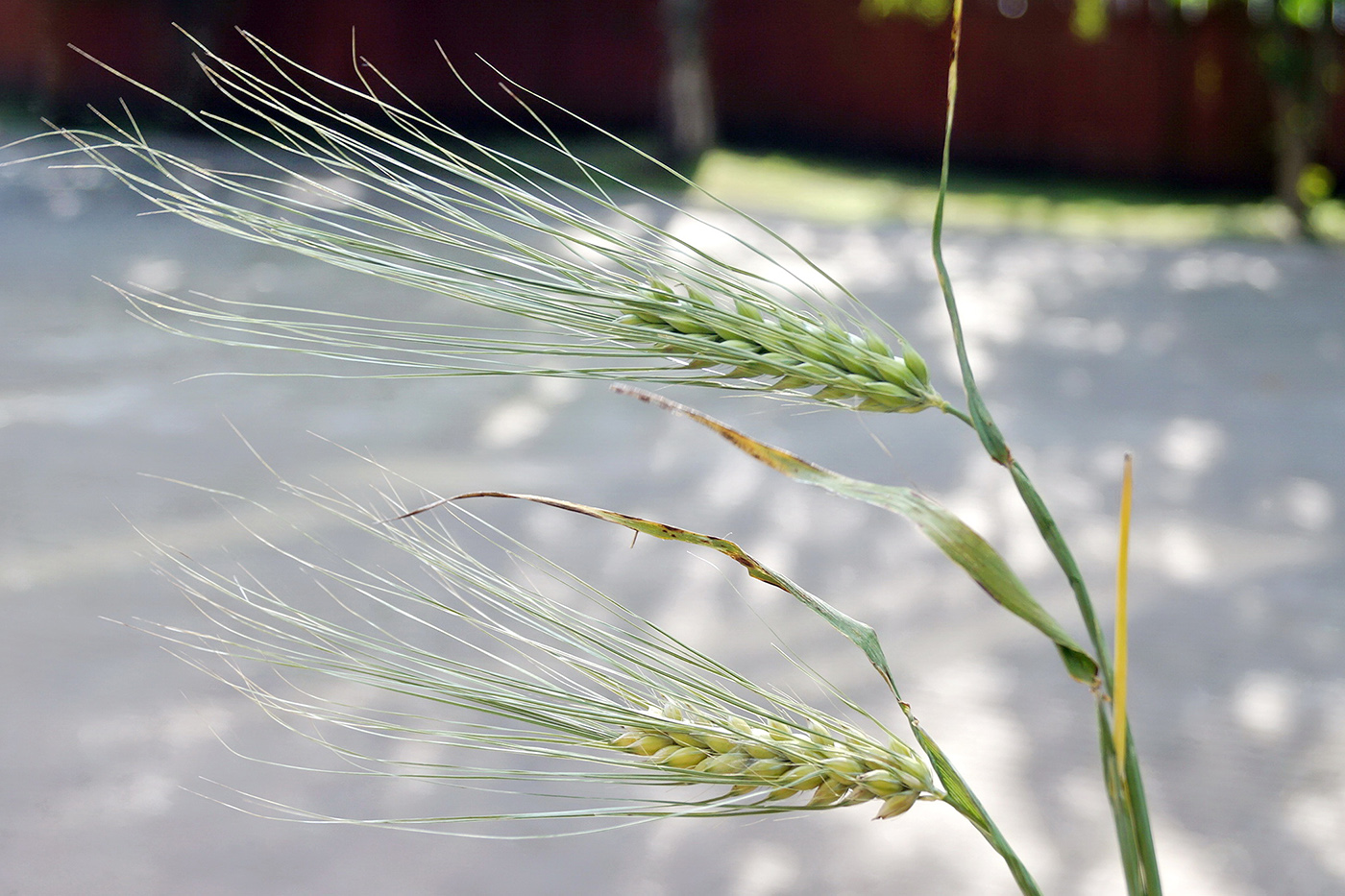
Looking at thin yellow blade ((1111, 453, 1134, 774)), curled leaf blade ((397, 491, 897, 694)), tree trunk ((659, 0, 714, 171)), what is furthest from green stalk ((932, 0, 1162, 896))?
tree trunk ((659, 0, 714, 171))

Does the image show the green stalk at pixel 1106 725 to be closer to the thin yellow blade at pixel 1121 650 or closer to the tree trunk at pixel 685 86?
the thin yellow blade at pixel 1121 650

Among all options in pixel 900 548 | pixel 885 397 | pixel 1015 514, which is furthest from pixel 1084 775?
pixel 885 397

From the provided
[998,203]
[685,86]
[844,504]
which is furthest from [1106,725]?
[685,86]

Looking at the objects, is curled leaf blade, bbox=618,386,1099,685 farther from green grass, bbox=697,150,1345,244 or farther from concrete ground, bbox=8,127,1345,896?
green grass, bbox=697,150,1345,244

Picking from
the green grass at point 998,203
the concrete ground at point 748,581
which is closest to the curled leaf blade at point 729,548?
the concrete ground at point 748,581

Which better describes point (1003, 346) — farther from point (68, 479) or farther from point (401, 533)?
point (401, 533)

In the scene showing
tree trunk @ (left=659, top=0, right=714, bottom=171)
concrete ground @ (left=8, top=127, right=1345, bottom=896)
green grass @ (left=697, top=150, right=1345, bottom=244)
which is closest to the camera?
concrete ground @ (left=8, top=127, right=1345, bottom=896)
